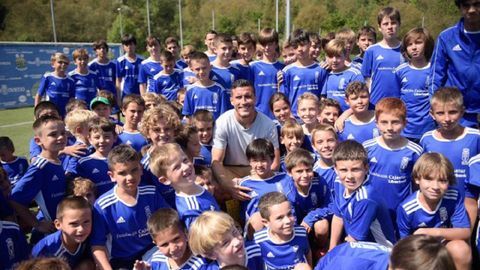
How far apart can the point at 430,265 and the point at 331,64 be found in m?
4.11

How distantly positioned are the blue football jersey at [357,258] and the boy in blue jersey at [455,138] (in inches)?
61.0

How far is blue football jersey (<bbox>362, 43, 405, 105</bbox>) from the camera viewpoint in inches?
215

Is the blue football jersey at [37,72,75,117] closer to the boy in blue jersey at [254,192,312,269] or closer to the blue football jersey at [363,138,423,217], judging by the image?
the boy in blue jersey at [254,192,312,269]

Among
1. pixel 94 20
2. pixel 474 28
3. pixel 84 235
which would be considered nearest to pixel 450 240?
pixel 474 28

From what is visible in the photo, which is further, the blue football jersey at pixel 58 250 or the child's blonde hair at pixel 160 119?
the child's blonde hair at pixel 160 119

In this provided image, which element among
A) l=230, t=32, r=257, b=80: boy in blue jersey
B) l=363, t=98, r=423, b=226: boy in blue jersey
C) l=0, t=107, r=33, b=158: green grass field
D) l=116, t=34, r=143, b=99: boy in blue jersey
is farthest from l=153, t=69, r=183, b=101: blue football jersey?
l=363, t=98, r=423, b=226: boy in blue jersey

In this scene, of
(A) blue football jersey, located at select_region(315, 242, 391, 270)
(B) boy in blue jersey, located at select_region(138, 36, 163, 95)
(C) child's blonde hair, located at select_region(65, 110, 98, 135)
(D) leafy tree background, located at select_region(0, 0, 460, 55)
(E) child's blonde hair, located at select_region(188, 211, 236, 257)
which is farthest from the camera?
(D) leafy tree background, located at select_region(0, 0, 460, 55)

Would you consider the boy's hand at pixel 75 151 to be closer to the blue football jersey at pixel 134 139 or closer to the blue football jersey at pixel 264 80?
the blue football jersey at pixel 134 139

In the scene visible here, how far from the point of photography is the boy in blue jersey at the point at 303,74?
591cm

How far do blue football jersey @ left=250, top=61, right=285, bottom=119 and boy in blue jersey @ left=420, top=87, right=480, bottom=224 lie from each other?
302cm

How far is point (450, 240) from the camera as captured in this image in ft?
11.2

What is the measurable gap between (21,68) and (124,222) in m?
14.6

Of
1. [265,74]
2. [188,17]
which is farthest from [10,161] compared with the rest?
[188,17]

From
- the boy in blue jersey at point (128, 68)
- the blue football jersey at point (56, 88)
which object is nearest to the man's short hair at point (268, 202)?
the blue football jersey at point (56, 88)
